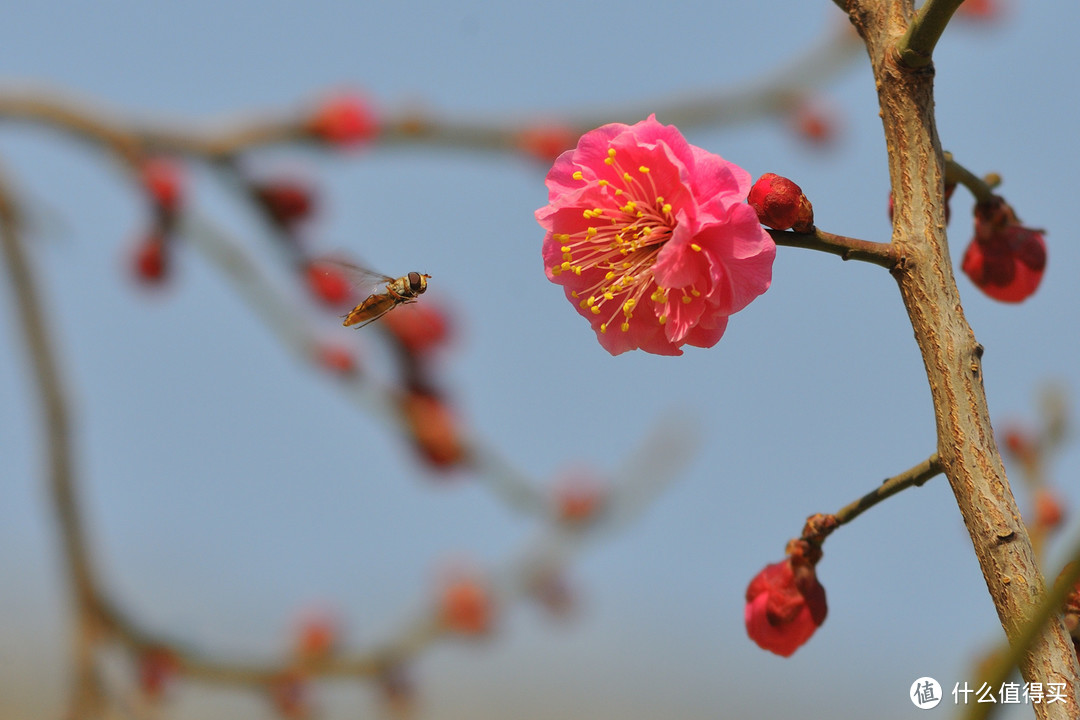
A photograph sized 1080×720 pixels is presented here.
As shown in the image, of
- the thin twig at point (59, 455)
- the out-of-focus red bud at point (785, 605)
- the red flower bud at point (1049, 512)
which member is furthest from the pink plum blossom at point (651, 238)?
the thin twig at point (59, 455)

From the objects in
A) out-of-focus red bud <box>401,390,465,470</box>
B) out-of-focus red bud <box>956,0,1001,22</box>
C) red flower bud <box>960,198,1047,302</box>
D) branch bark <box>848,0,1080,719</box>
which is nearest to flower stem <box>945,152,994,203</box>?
red flower bud <box>960,198,1047,302</box>

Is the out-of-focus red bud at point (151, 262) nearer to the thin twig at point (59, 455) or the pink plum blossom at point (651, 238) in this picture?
the thin twig at point (59, 455)

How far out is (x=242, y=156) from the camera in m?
3.48

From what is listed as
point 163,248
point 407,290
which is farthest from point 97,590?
point 407,290

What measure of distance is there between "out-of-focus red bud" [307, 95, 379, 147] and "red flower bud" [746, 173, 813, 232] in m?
3.11

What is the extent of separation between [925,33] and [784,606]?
0.73m

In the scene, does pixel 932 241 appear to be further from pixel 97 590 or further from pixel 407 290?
pixel 97 590

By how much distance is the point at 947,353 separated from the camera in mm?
851

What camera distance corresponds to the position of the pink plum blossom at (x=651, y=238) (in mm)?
1059

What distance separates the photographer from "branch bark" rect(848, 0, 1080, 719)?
782 millimetres

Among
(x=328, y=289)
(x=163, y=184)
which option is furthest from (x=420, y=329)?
(x=163, y=184)

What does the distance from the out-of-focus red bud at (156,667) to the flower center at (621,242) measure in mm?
2480

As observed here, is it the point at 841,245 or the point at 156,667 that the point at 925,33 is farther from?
the point at 156,667

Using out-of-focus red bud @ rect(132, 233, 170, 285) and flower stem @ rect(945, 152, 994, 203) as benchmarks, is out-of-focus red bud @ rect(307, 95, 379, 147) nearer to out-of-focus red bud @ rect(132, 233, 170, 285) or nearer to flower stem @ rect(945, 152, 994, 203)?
out-of-focus red bud @ rect(132, 233, 170, 285)
